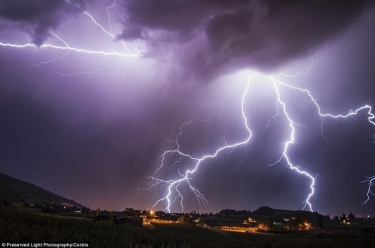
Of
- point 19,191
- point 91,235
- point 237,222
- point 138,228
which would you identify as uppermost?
point 19,191

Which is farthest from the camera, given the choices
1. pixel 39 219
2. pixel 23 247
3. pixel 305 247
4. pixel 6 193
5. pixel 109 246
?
pixel 6 193

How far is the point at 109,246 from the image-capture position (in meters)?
13.6

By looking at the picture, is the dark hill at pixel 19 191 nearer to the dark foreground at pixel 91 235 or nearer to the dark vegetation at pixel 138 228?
the dark vegetation at pixel 138 228

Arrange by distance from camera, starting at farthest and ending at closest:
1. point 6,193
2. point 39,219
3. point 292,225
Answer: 1. point 6,193
2. point 292,225
3. point 39,219

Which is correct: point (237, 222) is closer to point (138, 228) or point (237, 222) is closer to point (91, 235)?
point (138, 228)

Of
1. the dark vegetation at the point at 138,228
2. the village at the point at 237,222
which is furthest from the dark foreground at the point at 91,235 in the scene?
the village at the point at 237,222

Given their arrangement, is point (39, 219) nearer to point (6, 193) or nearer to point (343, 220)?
point (6, 193)

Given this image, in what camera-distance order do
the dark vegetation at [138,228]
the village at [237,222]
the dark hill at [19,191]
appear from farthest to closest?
the dark hill at [19,191] < the village at [237,222] < the dark vegetation at [138,228]

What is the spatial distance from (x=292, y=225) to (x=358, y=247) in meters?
38.4

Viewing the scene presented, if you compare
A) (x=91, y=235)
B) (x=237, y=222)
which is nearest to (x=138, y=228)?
(x=91, y=235)

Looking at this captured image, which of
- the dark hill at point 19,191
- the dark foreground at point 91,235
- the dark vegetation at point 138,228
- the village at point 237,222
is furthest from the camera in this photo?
the dark hill at point 19,191

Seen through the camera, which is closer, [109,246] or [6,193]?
[109,246]

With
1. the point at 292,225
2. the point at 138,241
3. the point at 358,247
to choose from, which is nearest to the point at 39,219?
the point at 138,241

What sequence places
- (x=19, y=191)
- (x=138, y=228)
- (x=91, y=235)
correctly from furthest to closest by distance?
(x=19, y=191) < (x=138, y=228) < (x=91, y=235)
